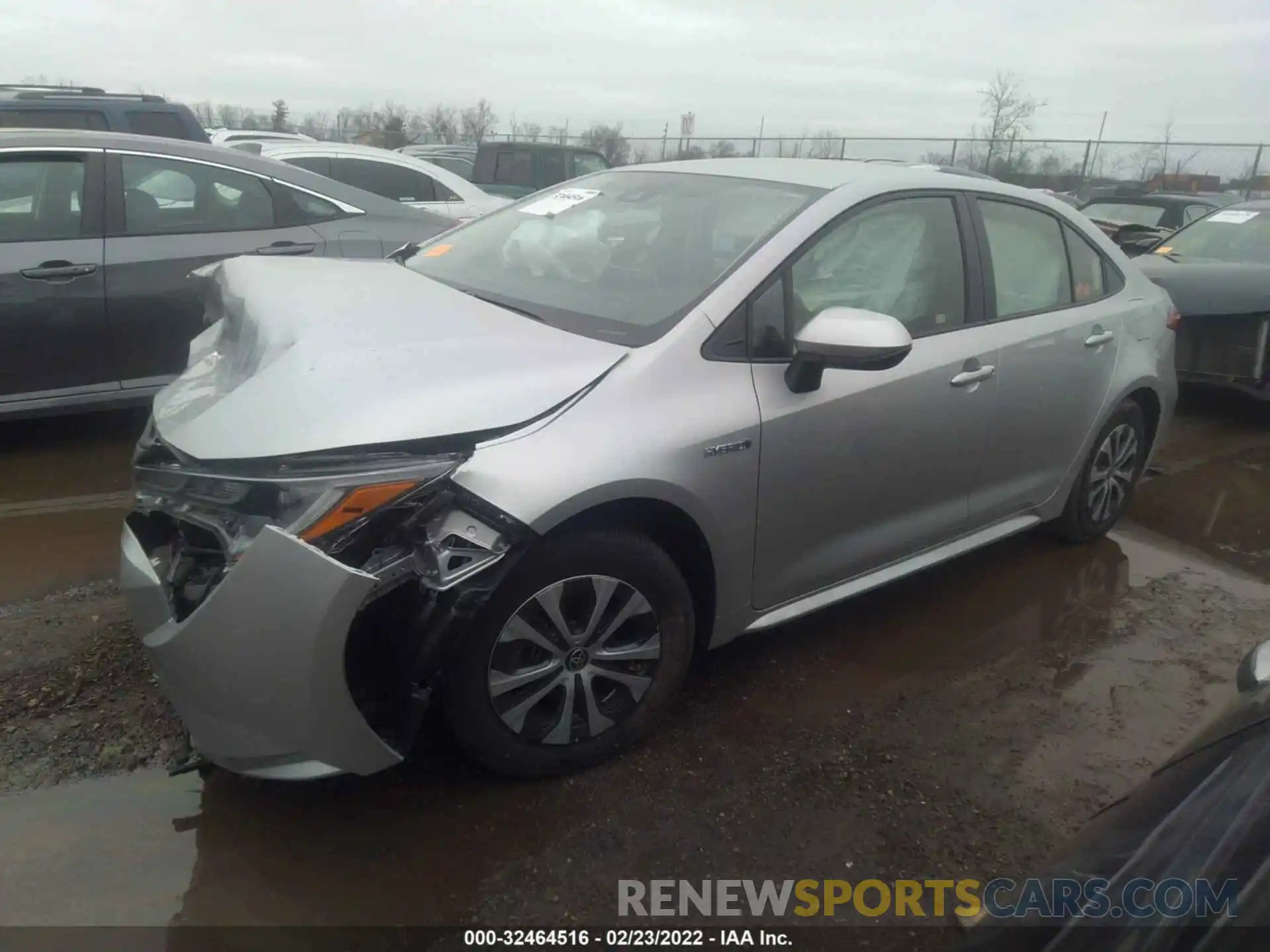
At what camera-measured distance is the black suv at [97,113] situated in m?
6.98

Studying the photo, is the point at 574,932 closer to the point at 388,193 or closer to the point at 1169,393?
the point at 1169,393

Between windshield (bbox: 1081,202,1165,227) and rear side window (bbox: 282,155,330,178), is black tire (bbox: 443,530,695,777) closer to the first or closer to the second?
rear side window (bbox: 282,155,330,178)

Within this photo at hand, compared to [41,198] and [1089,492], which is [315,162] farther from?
[1089,492]

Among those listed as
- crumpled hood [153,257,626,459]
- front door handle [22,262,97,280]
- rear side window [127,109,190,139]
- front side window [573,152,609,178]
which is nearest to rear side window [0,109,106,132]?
rear side window [127,109,190,139]

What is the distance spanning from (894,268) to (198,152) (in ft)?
12.3

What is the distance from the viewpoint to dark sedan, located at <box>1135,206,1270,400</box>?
6.24 metres

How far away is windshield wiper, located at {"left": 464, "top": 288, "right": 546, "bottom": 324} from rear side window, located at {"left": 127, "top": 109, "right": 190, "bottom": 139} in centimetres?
555

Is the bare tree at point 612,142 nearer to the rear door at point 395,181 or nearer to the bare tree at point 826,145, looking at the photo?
the bare tree at point 826,145

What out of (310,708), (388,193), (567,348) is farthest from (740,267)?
(388,193)

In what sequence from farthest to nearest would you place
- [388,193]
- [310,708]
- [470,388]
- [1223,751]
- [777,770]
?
[388,193] < [777,770] < [470,388] < [310,708] < [1223,751]

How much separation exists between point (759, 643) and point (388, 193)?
710 cm

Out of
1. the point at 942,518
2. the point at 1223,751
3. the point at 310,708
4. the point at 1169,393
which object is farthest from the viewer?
the point at 1169,393

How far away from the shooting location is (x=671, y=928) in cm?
227

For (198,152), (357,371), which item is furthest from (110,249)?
(357,371)
